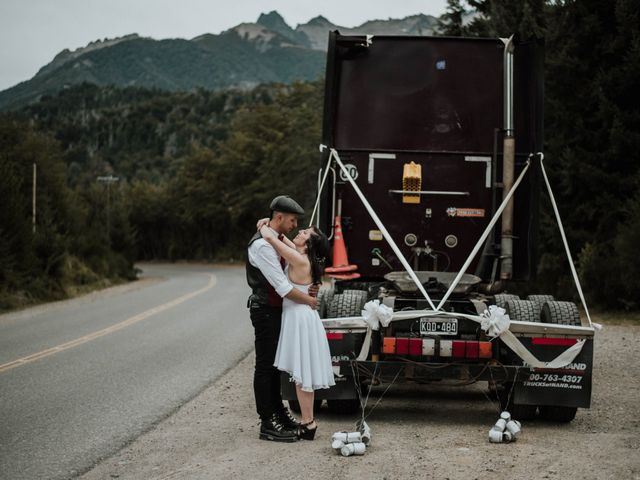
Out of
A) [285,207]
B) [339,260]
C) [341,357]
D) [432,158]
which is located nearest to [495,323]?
[341,357]

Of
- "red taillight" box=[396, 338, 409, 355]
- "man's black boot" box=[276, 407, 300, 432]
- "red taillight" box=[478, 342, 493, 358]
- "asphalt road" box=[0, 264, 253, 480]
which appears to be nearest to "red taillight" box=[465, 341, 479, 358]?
"red taillight" box=[478, 342, 493, 358]

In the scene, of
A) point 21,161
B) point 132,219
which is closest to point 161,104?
point 132,219

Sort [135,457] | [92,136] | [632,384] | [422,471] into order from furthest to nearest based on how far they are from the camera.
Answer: [92,136], [632,384], [135,457], [422,471]

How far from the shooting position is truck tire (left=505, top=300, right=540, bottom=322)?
851cm

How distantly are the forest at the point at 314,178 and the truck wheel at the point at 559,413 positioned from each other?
10.4 m

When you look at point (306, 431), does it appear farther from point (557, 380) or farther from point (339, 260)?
point (339, 260)

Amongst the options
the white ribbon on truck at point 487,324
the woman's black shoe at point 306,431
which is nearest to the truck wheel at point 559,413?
the white ribbon on truck at point 487,324

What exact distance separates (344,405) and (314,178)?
41609mm

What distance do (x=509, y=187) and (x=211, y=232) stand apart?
65.2 m

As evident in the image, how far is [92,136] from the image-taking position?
618 ft

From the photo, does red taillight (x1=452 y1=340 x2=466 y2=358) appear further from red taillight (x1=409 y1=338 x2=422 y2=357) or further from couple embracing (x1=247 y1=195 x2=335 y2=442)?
couple embracing (x1=247 y1=195 x2=335 y2=442)

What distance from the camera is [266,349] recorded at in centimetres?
763

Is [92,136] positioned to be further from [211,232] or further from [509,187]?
[509,187]

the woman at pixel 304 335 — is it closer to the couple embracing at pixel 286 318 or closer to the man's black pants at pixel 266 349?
the couple embracing at pixel 286 318
